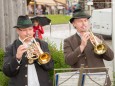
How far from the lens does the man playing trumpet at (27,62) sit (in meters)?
5.11

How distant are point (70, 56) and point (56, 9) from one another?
50.1 meters

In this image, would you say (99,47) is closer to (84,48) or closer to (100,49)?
(100,49)

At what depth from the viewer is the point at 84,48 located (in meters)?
5.21

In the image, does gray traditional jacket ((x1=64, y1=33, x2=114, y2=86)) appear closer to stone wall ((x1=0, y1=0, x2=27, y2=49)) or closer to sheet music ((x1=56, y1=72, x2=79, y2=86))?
sheet music ((x1=56, y1=72, x2=79, y2=86))

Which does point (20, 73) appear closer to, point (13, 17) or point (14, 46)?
point (14, 46)

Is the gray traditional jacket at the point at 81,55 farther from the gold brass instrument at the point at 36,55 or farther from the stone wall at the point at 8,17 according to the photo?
the stone wall at the point at 8,17

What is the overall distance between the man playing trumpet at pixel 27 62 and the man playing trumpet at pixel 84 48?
0.86 feet

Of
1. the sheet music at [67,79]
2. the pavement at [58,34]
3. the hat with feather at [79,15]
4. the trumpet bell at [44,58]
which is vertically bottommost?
the pavement at [58,34]

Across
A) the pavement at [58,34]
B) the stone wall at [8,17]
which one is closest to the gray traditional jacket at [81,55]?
the stone wall at [8,17]

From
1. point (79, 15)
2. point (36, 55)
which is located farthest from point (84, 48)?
point (36, 55)

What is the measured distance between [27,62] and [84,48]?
0.68 metres

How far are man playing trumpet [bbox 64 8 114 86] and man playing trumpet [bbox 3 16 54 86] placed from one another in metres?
0.26

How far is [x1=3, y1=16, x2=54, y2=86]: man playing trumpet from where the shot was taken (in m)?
5.11

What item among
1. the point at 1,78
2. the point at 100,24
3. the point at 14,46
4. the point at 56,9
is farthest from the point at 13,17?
the point at 56,9
